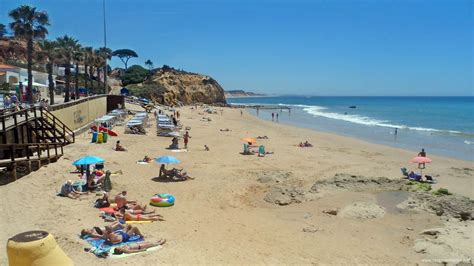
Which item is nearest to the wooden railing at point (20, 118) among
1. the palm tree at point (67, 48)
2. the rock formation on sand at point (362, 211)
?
the rock formation on sand at point (362, 211)

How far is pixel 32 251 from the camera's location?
A: 14.2 feet

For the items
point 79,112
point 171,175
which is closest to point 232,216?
point 171,175

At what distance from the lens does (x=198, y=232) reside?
35.7 ft

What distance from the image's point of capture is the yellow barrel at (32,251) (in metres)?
4.32

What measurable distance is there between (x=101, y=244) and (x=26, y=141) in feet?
31.8

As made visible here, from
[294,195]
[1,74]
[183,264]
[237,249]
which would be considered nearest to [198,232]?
[237,249]

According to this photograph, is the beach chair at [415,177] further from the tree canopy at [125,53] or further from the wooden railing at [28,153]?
the tree canopy at [125,53]

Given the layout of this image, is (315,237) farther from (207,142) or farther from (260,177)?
(207,142)

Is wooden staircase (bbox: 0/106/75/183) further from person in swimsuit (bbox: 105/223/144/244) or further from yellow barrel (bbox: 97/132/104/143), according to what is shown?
person in swimsuit (bbox: 105/223/144/244)

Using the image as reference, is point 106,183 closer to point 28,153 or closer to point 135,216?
point 28,153

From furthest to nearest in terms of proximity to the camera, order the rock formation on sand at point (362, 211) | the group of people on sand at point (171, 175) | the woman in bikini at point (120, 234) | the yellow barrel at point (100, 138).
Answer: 1. the yellow barrel at point (100, 138)
2. the group of people on sand at point (171, 175)
3. the rock formation on sand at point (362, 211)
4. the woman in bikini at point (120, 234)

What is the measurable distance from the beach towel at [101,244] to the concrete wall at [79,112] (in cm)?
1333

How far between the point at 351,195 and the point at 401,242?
176 inches

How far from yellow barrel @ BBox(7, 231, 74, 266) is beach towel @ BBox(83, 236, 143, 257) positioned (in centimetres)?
447
